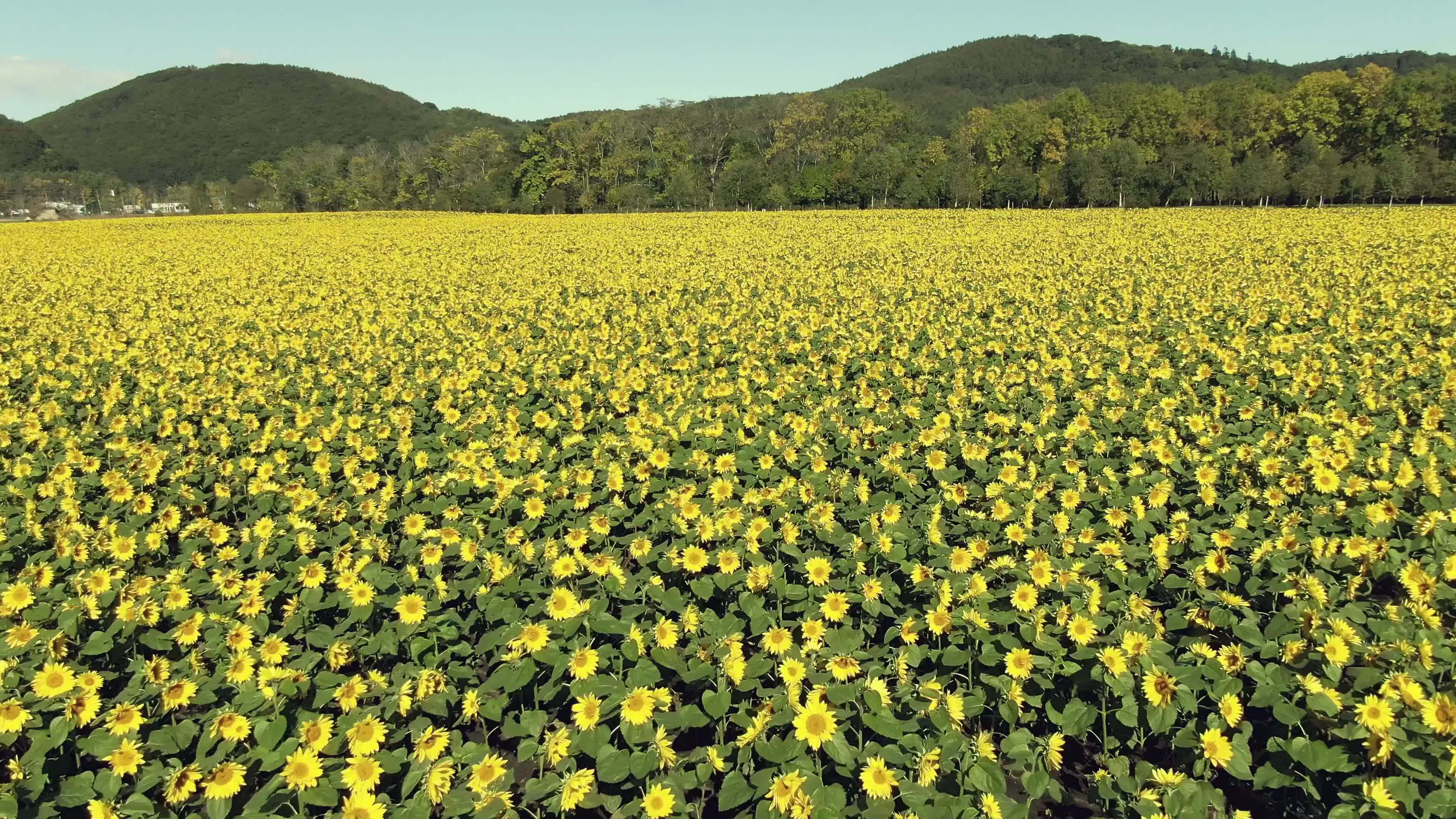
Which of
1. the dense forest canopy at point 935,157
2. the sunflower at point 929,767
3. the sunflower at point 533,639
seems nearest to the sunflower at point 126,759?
the sunflower at point 533,639

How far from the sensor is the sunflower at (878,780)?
9.84 ft

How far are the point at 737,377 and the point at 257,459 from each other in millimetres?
5583

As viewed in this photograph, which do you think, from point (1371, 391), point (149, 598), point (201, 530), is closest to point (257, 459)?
point (201, 530)

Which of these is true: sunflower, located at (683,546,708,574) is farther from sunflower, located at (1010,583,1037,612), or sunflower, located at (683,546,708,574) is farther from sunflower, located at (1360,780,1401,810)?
sunflower, located at (1360,780,1401,810)

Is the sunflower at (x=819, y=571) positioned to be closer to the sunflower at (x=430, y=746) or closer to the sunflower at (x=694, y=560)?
the sunflower at (x=694, y=560)

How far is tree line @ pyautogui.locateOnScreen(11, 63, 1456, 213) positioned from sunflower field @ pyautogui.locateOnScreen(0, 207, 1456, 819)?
61172 mm

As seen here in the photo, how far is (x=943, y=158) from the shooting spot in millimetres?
78625

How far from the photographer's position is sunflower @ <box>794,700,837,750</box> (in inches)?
123

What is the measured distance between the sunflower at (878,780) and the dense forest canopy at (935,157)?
6848cm

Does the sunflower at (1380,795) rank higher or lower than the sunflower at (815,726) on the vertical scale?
lower

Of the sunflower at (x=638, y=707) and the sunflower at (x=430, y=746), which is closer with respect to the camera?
the sunflower at (x=430, y=746)

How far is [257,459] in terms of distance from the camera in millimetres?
7074

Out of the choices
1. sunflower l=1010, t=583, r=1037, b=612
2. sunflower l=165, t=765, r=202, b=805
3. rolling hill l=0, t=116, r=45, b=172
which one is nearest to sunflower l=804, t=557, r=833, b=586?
sunflower l=1010, t=583, r=1037, b=612

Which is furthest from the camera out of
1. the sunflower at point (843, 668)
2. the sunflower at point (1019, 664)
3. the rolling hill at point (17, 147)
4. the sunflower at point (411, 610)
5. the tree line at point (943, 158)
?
the rolling hill at point (17, 147)
